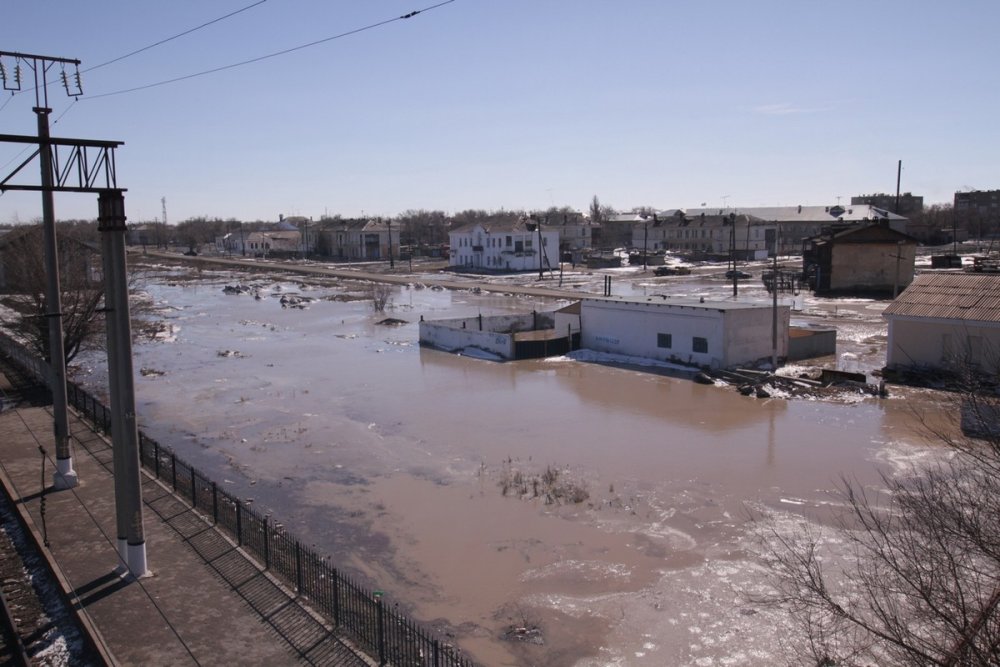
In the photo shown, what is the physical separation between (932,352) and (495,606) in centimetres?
2194

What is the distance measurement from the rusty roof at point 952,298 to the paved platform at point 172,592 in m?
24.0

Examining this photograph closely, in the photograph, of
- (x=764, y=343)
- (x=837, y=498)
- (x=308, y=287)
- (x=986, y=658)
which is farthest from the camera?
(x=308, y=287)

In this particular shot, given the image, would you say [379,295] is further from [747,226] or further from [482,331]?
[747,226]

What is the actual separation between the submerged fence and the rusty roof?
22.8m

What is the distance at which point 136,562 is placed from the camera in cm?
1151

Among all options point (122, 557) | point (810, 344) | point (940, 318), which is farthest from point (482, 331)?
point (122, 557)

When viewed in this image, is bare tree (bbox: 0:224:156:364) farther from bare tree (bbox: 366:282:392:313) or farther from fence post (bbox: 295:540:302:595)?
bare tree (bbox: 366:282:392:313)

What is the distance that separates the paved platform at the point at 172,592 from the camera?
9.48 meters

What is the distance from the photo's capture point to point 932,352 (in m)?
27.4

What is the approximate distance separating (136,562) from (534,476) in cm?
874

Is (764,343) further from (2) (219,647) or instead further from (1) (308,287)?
(1) (308,287)

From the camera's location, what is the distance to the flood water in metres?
11.5

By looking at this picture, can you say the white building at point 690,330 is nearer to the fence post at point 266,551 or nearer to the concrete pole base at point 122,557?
the fence post at point 266,551

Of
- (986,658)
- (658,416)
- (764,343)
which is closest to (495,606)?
(986,658)
